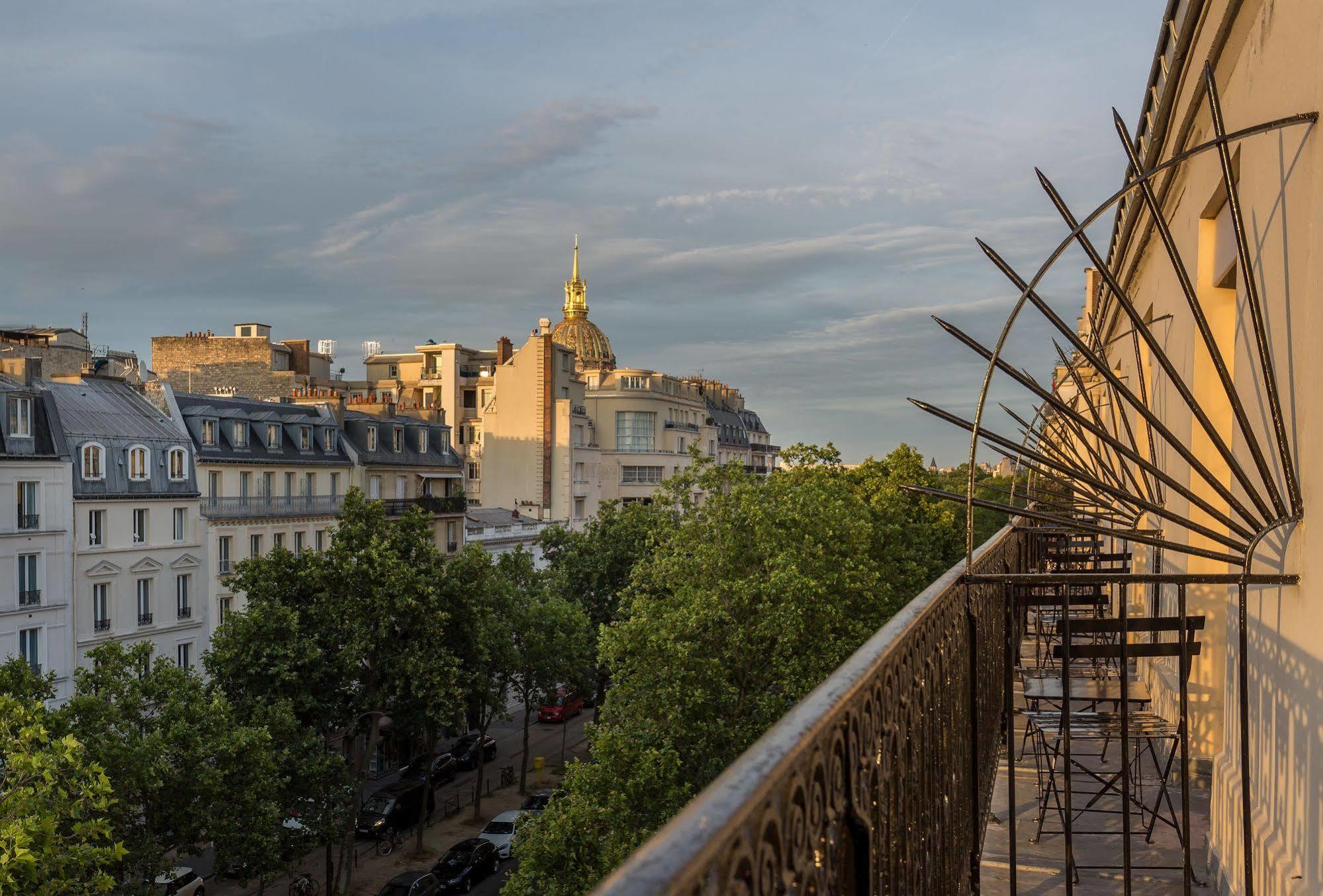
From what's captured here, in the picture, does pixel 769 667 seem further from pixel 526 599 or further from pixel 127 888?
pixel 526 599

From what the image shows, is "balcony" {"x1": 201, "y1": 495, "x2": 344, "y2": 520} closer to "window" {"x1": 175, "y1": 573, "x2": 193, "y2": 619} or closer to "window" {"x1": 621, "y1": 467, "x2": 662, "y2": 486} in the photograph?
"window" {"x1": 175, "y1": 573, "x2": 193, "y2": 619}

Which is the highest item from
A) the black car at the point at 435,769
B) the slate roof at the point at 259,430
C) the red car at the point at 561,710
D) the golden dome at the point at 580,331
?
the golden dome at the point at 580,331

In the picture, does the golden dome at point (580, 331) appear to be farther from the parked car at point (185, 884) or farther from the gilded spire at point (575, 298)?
the parked car at point (185, 884)

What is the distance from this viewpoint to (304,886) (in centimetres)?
2873

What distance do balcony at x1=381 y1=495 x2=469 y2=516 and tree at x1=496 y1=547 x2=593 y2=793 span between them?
38.0 ft

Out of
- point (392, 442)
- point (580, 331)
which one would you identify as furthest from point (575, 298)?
point (392, 442)

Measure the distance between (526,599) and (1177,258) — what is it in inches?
1374

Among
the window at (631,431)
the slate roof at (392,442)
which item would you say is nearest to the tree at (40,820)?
the slate roof at (392,442)

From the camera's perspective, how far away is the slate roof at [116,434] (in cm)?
3475

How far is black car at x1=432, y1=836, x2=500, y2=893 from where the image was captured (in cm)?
2809

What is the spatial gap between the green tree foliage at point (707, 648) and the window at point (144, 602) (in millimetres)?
17881

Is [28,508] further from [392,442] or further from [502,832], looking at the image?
[392,442]

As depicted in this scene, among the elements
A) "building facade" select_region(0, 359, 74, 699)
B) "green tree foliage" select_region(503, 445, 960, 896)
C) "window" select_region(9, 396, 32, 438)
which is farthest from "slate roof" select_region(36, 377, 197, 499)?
"green tree foliage" select_region(503, 445, 960, 896)

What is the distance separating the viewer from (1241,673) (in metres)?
4.49
